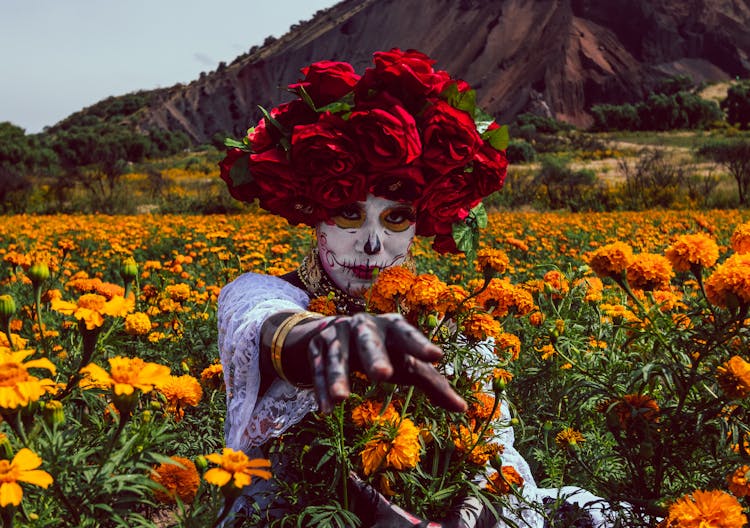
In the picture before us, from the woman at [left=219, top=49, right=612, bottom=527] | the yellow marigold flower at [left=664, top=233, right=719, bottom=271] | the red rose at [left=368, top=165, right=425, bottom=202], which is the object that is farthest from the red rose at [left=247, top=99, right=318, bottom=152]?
the yellow marigold flower at [left=664, top=233, right=719, bottom=271]

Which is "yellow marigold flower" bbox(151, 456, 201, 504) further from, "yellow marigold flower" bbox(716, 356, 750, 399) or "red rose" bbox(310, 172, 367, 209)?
"yellow marigold flower" bbox(716, 356, 750, 399)

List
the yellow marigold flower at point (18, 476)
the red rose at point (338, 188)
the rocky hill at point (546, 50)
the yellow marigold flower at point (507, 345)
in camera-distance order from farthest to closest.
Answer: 1. the rocky hill at point (546, 50)
2. the yellow marigold flower at point (507, 345)
3. the red rose at point (338, 188)
4. the yellow marigold flower at point (18, 476)

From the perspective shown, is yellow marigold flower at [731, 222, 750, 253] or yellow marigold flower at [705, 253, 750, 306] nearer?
yellow marigold flower at [705, 253, 750, 306]

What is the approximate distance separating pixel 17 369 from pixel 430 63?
119cm

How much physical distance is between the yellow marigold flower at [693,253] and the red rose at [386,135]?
2.30 feet

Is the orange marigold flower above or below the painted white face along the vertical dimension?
below

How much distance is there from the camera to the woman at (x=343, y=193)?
1273 millimetres

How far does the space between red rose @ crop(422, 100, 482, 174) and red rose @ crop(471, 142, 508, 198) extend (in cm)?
13

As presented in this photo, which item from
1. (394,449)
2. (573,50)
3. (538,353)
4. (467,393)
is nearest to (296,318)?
(394,449)

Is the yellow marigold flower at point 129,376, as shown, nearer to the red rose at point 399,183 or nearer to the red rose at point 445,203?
the red rose at point 399,183

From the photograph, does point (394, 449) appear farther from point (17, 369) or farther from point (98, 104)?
point (98, 104)

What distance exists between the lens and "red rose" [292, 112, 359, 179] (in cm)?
144

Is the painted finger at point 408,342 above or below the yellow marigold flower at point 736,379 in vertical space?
above

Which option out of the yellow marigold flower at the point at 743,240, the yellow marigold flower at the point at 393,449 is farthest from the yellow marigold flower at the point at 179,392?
the yellow marigold flower at the point at 743,240
